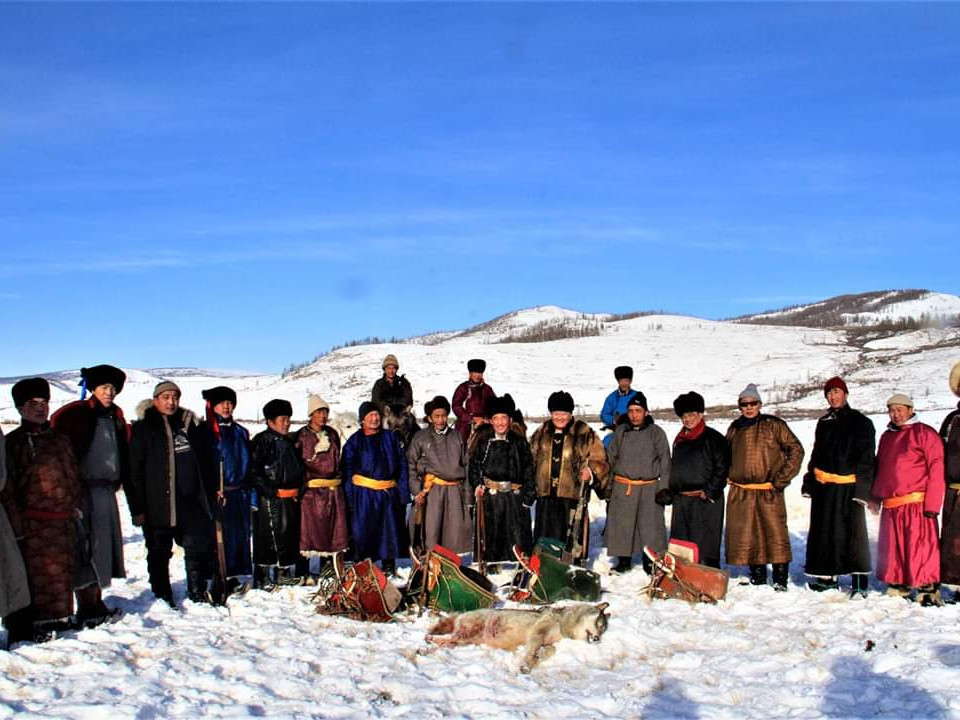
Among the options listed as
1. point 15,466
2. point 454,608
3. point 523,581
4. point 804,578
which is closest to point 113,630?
point 15,466

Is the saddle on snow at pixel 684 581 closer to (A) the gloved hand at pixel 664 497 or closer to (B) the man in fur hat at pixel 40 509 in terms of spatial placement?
(A) the gloved hand at pixel 664 497

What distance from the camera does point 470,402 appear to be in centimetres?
1019

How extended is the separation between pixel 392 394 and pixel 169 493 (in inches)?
125

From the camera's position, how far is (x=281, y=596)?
7.94 meters

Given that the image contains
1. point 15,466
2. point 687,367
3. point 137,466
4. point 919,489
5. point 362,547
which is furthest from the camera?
point 687,367

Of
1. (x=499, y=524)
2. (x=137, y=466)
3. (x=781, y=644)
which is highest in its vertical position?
(x=137, y=466)

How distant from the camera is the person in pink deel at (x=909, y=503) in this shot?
24.9ft

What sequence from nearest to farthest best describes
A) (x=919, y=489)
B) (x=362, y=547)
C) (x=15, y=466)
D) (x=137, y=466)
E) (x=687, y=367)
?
(x=15, y=466)
(x=137, y=466)
(x=919, y=489)
(x=362, y=547)
(x=687, y=367)

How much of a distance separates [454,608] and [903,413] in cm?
398

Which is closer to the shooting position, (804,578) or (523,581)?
(523,581)

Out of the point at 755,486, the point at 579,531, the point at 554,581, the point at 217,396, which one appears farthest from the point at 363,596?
the point at 755,486

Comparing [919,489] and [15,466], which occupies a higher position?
[15,466]

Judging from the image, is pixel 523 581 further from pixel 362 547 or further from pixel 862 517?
pixel 862 517

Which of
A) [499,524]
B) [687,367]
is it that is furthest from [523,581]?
[687,367]
